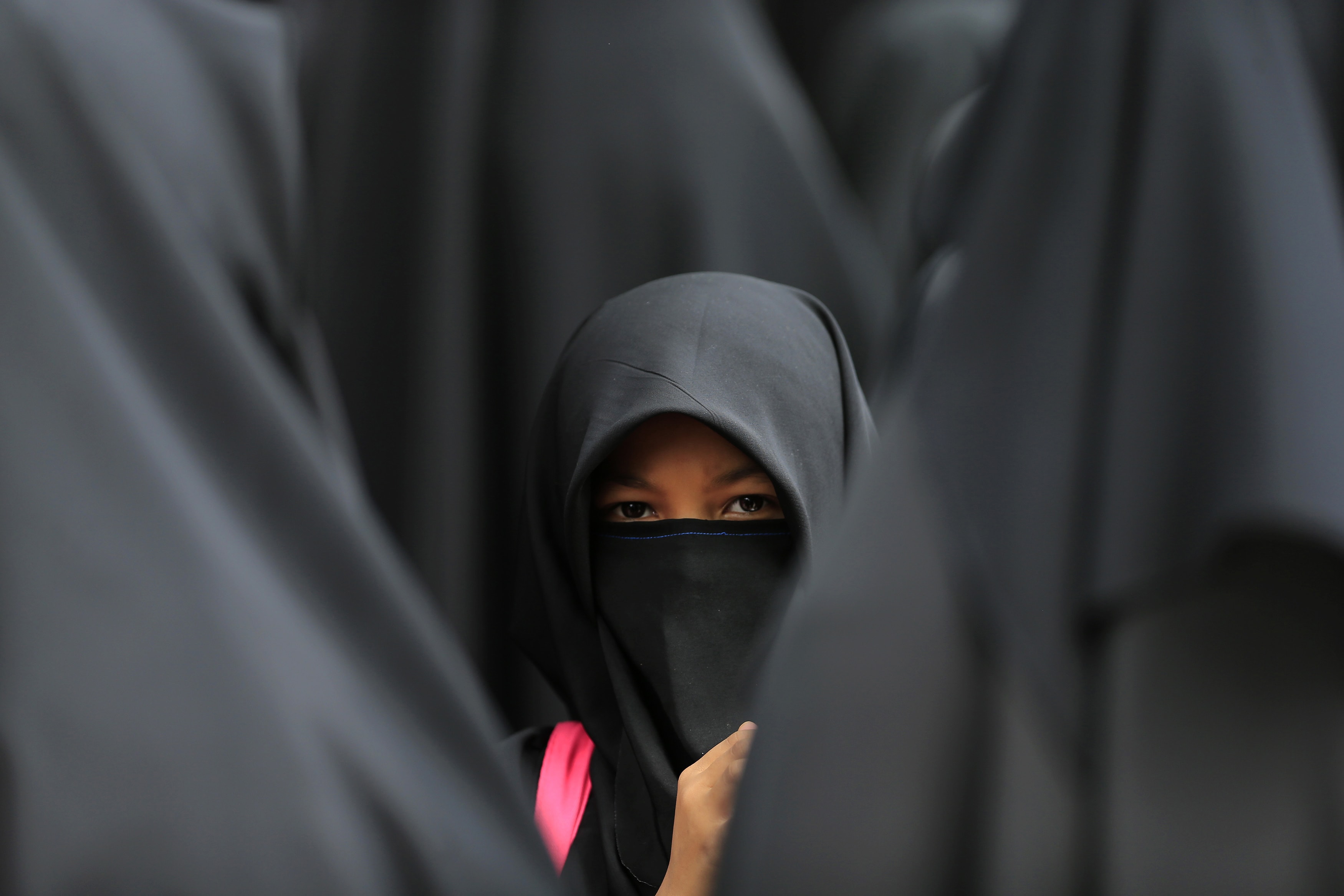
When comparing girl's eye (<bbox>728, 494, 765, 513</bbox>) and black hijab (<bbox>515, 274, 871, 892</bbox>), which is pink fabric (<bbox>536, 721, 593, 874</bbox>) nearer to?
black hijab (<bbox>515, 274, 871, 892</bbox>)

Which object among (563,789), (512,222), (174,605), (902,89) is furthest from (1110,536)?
(902,89)

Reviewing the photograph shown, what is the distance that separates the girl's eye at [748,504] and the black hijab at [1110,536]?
0.54m

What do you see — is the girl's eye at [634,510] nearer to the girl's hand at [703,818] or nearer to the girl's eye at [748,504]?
the girl's eye at [748,504]

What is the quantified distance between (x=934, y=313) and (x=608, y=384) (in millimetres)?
540

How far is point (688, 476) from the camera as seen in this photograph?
1.17m

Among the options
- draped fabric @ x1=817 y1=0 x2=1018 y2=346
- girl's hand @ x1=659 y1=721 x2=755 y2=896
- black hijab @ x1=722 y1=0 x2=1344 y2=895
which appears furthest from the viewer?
draped fabric @ x1=817 y1=0 x2=1018 y2=346

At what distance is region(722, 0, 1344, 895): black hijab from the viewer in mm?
554

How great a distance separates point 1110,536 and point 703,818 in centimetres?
53

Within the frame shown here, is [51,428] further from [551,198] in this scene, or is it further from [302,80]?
[302,80]

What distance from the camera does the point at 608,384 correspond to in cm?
120

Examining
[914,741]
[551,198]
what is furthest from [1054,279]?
[551,198]

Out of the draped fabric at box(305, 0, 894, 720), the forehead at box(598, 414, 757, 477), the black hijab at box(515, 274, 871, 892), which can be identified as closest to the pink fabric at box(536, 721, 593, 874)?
the black hijab at box(515, 274, 871, 892)

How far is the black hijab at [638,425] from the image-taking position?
114 centimetres

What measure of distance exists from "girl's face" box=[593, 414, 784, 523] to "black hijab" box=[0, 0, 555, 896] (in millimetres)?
383
